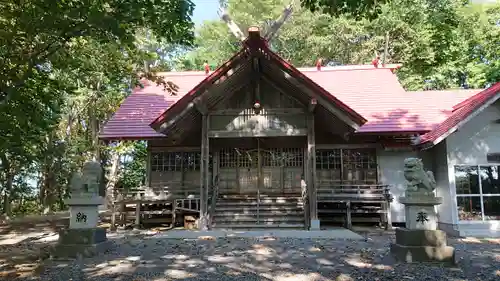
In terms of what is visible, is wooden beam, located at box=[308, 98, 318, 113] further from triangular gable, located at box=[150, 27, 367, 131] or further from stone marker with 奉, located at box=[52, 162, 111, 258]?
stone marker with 奉, located at box=[52, 162, 111, 258]

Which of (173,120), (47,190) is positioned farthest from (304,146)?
(47,190)

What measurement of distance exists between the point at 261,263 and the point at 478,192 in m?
7.65

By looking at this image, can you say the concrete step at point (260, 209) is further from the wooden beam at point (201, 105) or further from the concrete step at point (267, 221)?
the wooden beam at point (201, 105)

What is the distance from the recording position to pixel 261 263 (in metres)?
6.04

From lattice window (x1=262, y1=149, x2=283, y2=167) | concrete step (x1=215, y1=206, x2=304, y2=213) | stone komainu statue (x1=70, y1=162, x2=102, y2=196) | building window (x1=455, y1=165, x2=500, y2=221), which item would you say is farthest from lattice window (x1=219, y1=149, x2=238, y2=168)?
building window (x1=455, y1=165, x2=500, y2=221)

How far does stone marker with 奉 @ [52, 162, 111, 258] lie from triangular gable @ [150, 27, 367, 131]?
8.83 feet

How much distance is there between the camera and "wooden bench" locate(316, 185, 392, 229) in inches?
429

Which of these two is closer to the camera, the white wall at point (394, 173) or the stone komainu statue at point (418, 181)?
the stone komainu statue at point (418, 181)

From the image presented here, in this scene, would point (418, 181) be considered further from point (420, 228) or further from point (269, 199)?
point (269, 199)

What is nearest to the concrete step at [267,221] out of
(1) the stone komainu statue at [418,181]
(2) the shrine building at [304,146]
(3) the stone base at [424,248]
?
(2) the shrine building at [304,146]

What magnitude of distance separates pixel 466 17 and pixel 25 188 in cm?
2544

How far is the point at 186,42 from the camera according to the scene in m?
7.50

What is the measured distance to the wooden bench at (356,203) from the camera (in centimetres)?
1090

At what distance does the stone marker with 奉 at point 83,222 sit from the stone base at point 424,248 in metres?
5.45
